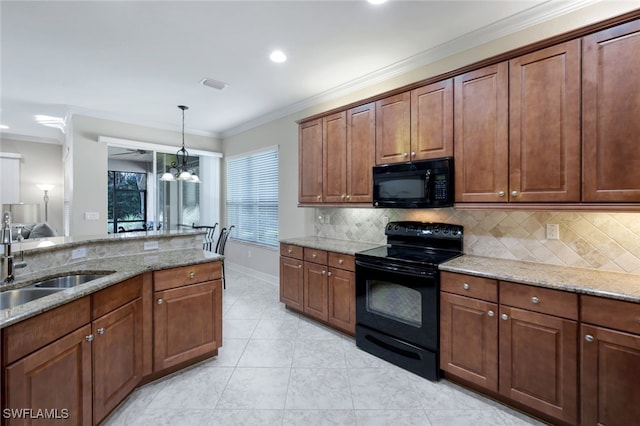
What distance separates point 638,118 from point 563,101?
38 cm

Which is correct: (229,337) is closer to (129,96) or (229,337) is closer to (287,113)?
(287,113)

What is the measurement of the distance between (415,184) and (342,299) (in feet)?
4.49

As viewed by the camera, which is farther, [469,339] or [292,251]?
[292,251]

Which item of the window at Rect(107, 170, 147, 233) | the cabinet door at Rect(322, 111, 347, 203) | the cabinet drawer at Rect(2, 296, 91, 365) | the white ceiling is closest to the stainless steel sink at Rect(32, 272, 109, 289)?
the cabinet drawer at Rect(2, 296, 91, 365)

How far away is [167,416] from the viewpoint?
191cm

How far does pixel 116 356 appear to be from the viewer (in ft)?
6.14

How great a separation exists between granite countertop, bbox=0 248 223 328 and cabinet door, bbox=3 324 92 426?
20cm

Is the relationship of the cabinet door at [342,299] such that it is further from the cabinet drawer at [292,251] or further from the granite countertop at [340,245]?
the cabinet drawer at [292,251]

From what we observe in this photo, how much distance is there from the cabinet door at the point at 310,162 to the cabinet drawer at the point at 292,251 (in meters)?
0.62

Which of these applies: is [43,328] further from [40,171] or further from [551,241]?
[40,171]

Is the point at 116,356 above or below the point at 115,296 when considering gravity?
below

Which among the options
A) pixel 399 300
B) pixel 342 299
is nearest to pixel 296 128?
pixel 342 299

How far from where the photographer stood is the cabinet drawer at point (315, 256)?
Answer: 315cm

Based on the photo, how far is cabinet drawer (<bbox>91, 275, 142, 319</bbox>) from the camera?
1712 millimetres
